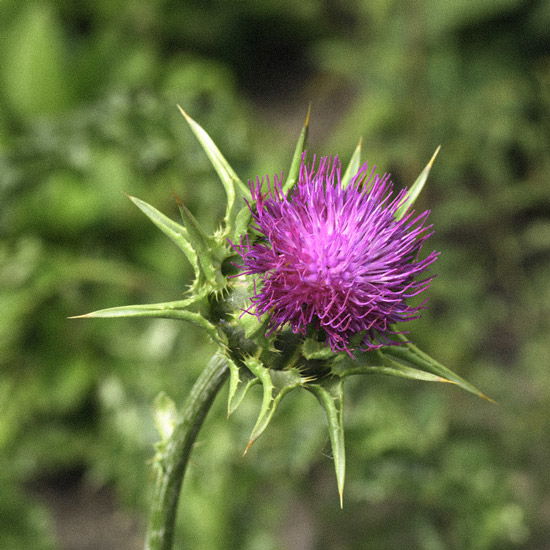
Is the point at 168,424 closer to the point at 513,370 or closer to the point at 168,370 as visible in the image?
the point at 168,370

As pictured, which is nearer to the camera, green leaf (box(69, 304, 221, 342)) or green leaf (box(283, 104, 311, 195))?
green leaf (box(69, 304, 221, 342))

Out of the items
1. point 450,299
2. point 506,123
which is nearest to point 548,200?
point 506,123

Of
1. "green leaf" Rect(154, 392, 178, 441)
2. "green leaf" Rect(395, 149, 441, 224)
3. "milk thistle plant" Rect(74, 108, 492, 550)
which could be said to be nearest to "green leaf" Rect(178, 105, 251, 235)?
"milk thistle plant" Rect(74, 108, 492, 550)

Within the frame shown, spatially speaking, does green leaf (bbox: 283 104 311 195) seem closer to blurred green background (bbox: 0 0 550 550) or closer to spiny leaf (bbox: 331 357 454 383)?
spiny leaf (bbox: 331 357 454 383)

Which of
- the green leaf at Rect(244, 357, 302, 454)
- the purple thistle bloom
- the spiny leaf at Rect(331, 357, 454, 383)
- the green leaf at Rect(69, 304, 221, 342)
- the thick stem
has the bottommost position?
the thick stem

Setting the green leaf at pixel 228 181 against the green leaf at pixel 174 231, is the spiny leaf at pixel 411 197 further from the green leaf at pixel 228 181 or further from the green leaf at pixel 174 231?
the green leaf at pixel 174 231

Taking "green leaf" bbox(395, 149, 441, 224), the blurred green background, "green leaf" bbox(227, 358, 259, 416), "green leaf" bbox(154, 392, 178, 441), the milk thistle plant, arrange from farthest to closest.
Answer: the blurred green background, "green leaf" bbox(154, 392, 178, 441), "green leaf" bbox(395, 149, 441, 224), the milk thistle plant, "green leaf" bbox(227, 358, 259, 416)

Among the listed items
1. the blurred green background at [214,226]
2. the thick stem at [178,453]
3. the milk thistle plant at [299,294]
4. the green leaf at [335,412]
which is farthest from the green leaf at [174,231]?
the blurred green background at [214,226]
